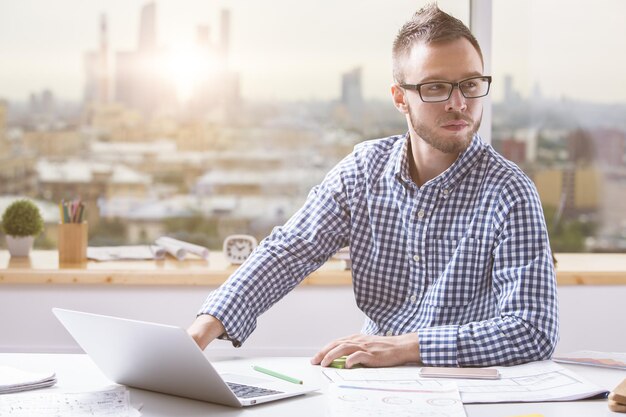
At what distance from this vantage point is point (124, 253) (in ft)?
11.8

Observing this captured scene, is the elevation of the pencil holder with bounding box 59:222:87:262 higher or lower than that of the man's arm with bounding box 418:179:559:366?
lower

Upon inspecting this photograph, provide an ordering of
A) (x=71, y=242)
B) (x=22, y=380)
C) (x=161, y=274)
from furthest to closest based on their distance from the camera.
A: (x=71, y=242) → (x=161, y=274) → (x=22, y=380)

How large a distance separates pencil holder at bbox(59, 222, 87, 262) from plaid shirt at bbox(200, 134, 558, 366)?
1501mm

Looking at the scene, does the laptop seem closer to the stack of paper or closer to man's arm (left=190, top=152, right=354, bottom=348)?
the stack of paper

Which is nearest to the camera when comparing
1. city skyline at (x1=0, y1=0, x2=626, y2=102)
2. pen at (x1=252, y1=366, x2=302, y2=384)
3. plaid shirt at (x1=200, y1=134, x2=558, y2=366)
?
pen at (x1=252, y1=366, x2=302, y2=384)

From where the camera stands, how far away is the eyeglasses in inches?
79.7

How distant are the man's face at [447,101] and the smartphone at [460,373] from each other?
57 centimetres

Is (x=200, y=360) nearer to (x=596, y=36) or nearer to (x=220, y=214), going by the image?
(x=220, y=214)

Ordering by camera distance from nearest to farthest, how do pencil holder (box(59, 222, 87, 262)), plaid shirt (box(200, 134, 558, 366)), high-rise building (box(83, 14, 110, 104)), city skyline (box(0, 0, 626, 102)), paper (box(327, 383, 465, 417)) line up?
paper (box(327, 383, 465, 417)) < plaid shirt (box(200, 134, 558, 366)) < pencil holder (box(59, 222, 87, 262)) < city skyline (box(0, 0, 626, 102)) < high-rise building (box(83, 14, 110, 104))

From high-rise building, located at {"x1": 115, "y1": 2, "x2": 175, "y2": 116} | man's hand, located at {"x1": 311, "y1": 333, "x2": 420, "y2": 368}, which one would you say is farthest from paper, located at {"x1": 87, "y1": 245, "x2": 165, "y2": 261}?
man's hand, located at {"x1": 311, "y1": 333, "x2": 420, "y2": 368}

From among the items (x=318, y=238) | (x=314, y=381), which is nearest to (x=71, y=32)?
(x=318, y=238)

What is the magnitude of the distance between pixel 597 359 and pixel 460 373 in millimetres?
331

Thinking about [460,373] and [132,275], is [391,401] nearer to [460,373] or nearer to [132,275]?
[460,373]

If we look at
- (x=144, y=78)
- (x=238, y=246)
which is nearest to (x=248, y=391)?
(x=238, y=246)
